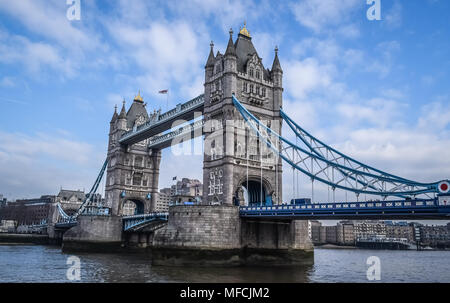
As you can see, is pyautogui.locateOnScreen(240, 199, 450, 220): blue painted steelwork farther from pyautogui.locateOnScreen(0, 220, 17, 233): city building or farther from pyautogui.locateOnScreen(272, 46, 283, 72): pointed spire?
pyautogui.locateOnScreen(0, 220, 17, 233): city building

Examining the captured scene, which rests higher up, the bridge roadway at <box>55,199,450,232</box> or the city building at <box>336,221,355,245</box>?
the bridge roadway at <box>55,199,450,232</box>

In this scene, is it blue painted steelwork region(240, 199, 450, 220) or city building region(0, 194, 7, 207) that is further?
city building region(0, 194, 7, 207)

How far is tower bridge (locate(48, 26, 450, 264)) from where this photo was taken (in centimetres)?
2684

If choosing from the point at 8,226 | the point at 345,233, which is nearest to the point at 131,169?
the point at 8,226

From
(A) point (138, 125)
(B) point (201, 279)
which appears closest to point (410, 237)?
(A) point (138, 125)

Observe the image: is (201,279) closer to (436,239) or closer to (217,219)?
(217,219)

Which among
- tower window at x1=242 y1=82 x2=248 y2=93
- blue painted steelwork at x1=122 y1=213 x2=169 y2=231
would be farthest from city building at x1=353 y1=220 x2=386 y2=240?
tower window at x1=242 y1=82 x2=248 y2=93

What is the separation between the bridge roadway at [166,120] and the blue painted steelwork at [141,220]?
39.1ft

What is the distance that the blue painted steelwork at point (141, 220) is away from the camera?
1685 inches

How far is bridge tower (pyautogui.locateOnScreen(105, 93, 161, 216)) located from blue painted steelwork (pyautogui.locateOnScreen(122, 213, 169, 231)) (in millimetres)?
6682

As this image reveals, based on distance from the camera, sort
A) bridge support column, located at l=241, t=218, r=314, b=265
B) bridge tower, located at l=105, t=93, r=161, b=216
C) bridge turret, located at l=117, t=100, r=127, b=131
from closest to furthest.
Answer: bridge support column, located at l=241, t=218, r=314, b=265, bridge tower, located at l=105, t=93, r=161, b=216, bridge turret, located at l=117, t=100, r=127, b=131

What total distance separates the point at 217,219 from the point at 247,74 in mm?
15562

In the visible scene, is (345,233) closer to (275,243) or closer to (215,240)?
(275,243)

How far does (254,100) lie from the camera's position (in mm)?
39031
